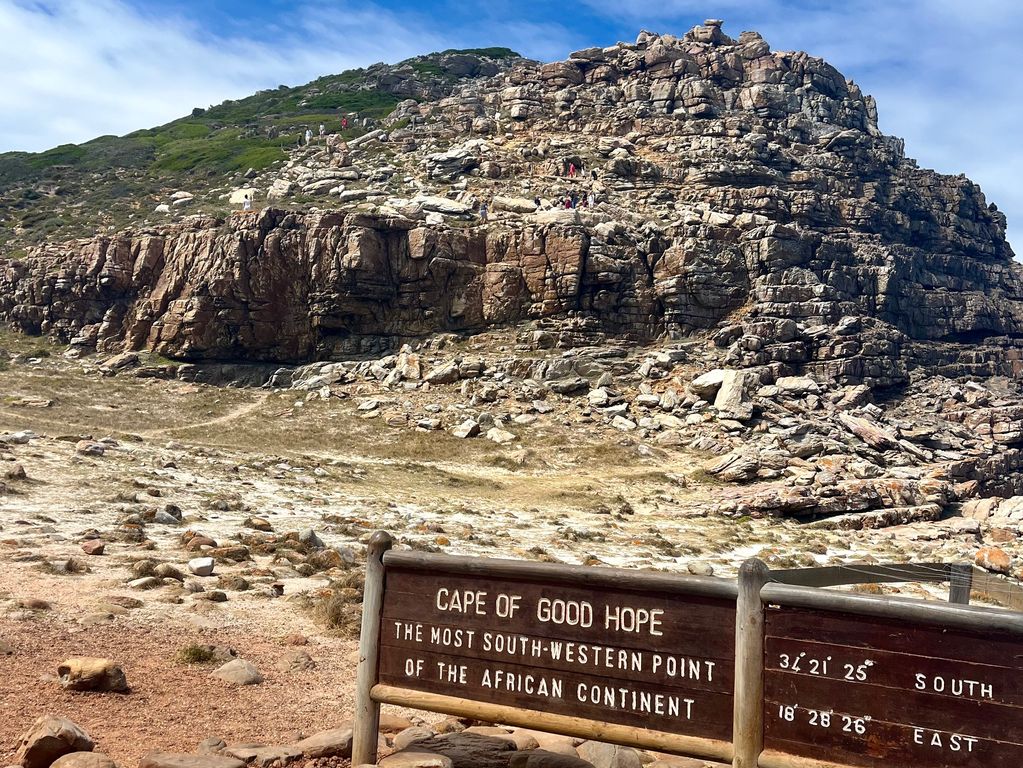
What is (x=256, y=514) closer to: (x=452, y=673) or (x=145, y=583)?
(x=145, y=583)

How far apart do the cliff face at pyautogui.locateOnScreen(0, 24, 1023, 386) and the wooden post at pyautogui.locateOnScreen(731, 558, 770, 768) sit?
4141 centimetres

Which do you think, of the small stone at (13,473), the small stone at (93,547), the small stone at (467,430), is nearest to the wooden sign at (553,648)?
the small stone at (93,547)

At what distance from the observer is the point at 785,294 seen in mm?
48250

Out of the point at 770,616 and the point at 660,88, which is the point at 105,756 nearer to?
the point at 770,616

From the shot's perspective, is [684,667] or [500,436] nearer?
[684,667]

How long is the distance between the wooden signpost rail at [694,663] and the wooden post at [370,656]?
0.04 ft

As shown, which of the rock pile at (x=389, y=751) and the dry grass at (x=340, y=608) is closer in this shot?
the rock pile at (x=389, y=751)

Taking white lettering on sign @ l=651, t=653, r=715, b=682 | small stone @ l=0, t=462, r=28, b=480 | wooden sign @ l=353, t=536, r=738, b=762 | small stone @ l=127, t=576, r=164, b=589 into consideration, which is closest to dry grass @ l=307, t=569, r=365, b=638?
small stone @ l=127, t=576, r=164, b=589

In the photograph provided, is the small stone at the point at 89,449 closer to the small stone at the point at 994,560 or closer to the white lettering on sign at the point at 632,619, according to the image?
the white lettering on sign at the point at 632,619

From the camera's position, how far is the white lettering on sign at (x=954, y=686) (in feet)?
11.6

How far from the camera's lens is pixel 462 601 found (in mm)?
4578

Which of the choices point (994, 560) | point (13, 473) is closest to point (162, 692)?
point (13, 473)

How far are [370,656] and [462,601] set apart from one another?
77 cm

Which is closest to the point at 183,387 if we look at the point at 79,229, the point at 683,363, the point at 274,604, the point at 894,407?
the point at 79,229
